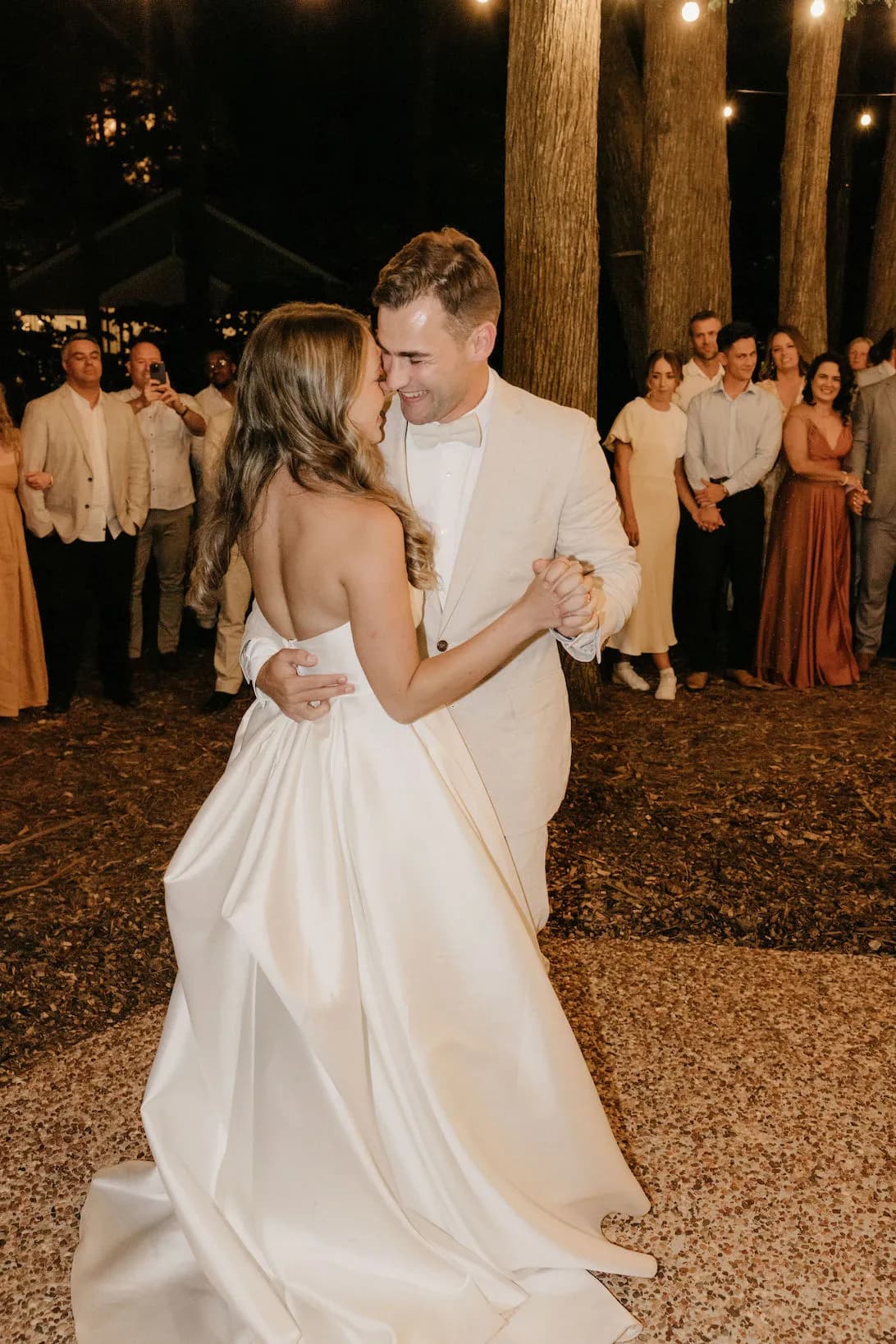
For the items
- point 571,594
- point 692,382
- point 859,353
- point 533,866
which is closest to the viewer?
point 571,594

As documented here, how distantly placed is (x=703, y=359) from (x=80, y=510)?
157 inches

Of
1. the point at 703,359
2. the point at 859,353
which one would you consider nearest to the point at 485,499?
the point at 703,359

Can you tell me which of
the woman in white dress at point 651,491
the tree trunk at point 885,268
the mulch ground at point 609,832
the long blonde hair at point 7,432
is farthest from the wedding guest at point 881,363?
the long blonde hair at point 7,432

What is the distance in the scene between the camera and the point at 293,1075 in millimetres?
2305

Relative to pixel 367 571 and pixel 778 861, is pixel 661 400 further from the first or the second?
pixel 367 571

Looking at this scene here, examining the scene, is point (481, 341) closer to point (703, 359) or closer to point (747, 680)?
point (747, 680)

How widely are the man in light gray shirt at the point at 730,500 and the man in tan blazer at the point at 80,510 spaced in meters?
3.31

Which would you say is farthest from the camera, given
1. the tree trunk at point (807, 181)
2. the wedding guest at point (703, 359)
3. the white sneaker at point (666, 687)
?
the tree trunk at point (807, 181)

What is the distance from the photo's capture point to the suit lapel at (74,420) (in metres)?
6.96

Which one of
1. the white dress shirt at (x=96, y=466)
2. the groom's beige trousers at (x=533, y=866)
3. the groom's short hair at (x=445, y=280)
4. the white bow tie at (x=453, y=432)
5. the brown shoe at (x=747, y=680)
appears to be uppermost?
Answer: the groom's short hair at (x=445, y=280)

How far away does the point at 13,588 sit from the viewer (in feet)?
22.4

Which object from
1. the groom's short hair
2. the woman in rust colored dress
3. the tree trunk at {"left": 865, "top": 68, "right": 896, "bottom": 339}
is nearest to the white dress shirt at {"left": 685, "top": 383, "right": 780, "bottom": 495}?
the woman in rust colored dress

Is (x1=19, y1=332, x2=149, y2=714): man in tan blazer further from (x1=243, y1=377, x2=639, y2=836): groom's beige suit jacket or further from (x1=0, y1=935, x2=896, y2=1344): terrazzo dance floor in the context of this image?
(x1=243, y1=377, x2=639, y2=836): groom's beige suit jacket

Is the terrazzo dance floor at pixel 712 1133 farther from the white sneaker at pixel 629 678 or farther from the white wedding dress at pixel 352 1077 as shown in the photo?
the white sneaker at pixel 629 678
